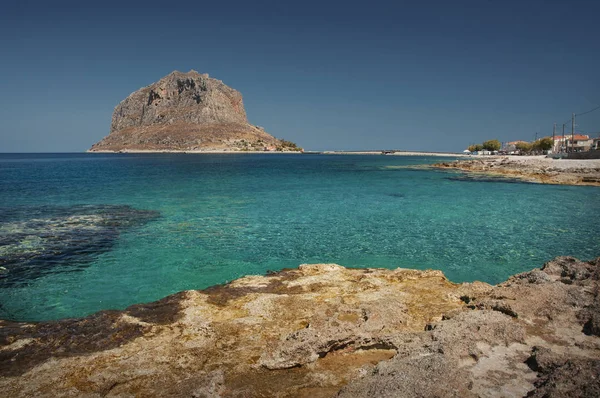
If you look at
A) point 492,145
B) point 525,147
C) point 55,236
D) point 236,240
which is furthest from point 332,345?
point 492,145

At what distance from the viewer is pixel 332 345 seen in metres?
6.26

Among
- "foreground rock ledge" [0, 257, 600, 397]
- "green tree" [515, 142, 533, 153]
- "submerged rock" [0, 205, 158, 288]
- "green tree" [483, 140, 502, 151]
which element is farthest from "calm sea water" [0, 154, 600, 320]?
"green tree" [483, 140, 502, 151]

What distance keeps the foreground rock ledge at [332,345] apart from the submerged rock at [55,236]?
6.01 metres

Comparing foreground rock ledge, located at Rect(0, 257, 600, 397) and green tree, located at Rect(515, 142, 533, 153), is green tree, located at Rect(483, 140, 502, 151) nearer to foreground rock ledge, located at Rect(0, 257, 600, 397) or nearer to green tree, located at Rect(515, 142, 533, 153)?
green tree, located at Rect(515, 142, 533, 153)

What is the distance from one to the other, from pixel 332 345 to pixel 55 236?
55.4 feet

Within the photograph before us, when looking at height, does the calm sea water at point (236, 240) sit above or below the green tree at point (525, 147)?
below

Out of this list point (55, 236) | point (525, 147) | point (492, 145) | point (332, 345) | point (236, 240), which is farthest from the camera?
point (492, 145)

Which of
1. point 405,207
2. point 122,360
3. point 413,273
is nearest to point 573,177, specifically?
point 405,207

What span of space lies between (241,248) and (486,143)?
18215cm

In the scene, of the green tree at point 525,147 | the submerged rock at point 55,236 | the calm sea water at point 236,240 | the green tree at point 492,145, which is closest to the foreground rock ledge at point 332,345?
the calm sea water at point 236,240

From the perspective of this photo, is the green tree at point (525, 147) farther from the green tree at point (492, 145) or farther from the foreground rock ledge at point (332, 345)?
the foreground rock ledge at point (332, 345)

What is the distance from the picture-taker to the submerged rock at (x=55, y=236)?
13227 mm

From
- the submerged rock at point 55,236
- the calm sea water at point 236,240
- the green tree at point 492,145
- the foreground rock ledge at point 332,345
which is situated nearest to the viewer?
the foreground rock ledge at point 332,345

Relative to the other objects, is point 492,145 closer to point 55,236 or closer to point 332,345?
point 55,236
